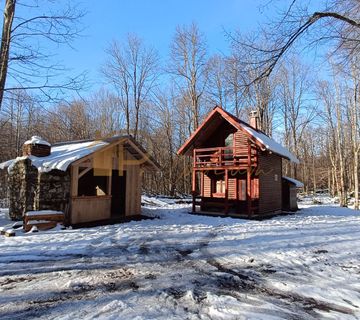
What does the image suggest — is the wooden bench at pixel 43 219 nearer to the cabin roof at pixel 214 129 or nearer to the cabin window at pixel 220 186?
the cabin roof at pixel 214 129

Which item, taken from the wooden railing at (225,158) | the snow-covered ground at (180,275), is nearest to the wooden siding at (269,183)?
the wooden railing at (225,158)

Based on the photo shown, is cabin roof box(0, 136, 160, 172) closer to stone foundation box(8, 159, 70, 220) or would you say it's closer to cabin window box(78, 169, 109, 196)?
stone foundation box(8, 159, 70, 220)

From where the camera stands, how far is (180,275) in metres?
6.02

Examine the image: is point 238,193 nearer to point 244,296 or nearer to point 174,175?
point 244,296

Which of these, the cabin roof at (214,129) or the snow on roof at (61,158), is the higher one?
the cabin roof at (214,129)

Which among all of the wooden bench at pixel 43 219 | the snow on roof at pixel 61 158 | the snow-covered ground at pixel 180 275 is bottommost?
the snow-covered ground at pixel 180 275

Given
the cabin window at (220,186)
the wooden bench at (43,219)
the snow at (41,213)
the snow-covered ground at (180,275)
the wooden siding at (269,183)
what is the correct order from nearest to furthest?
the snow-covered ground at (180,275), the wooden bench at (43,219), the snow at (41,213), the wooden siding at (269,183), the cabin window at (220,186)

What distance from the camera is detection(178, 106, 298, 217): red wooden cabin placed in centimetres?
1670

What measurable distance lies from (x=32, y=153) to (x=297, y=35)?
35.9 ft

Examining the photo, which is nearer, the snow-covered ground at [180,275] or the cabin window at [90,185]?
the snow-covered ground at [180,275]

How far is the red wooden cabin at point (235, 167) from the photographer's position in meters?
16.7

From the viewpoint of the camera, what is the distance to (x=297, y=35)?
23.1ft

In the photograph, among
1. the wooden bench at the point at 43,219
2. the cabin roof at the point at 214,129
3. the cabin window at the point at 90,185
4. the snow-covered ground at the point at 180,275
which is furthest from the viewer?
the cabin window at the point at 90,185

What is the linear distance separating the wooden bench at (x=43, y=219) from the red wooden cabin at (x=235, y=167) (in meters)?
8.37
